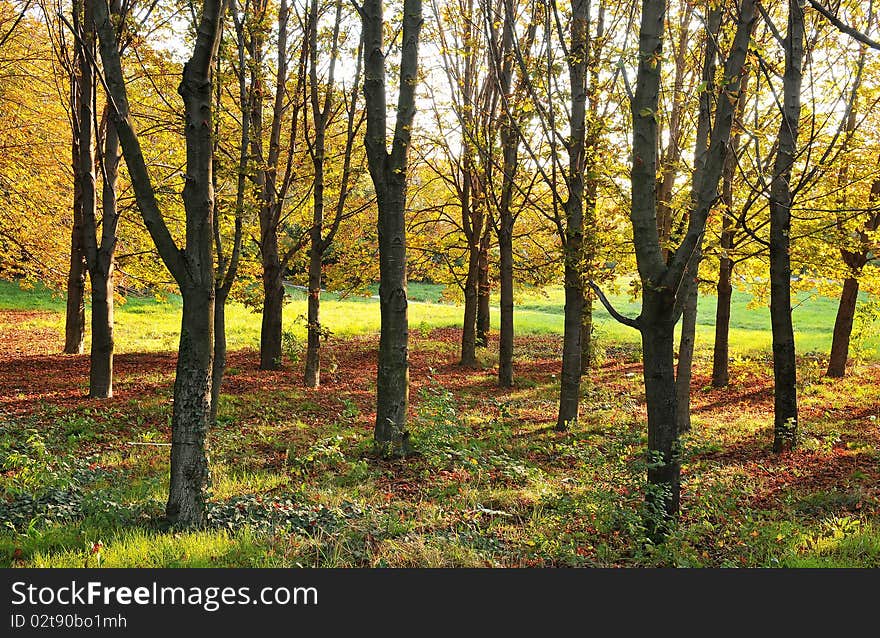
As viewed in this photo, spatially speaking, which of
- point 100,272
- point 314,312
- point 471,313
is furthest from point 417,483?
point 471,313

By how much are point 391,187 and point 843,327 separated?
1521cm

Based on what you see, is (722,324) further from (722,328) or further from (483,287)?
(483,287)

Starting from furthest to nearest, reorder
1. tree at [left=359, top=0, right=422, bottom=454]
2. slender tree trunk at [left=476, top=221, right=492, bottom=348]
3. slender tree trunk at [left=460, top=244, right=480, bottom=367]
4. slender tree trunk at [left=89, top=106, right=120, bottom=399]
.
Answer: slender tree trunk at [left=476, top=221, right=492, bottom=348] → slender tree trunk at [left=460, top=244, right=480, bottom=367] → slender tree trunk at [left=89, top=106, right=120, bottom=399] → tree at [left=359, top=0, right=422, bottom=454]

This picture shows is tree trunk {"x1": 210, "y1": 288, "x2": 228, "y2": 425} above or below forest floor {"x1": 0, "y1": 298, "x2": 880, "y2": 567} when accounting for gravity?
above

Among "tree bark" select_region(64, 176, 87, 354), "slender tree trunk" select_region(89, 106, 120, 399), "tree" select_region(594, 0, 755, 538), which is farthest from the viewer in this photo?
"tree bark" select_region(64, 176, 87, 354)

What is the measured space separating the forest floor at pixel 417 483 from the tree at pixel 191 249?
1.37 ft

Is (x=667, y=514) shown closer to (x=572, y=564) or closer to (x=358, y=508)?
(x=572, y=564)

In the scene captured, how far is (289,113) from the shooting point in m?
18.5

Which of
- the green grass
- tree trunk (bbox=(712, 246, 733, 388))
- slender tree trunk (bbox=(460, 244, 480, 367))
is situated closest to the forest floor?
tree trunk (bbox=(712, 246, 733, 388))

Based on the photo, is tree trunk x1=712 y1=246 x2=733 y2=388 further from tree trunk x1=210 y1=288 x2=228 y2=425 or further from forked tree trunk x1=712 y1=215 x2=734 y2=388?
tree trunk x1=210 y1=288 x2=228 y2=425

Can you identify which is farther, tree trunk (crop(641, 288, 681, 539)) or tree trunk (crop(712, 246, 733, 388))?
tree trunk (crop(712, 246, 733, 388))

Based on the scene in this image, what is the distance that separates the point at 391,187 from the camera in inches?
296

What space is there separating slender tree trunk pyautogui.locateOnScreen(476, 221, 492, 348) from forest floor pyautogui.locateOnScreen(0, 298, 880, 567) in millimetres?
5887

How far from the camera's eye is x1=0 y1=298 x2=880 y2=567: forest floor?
4590 millimetres
